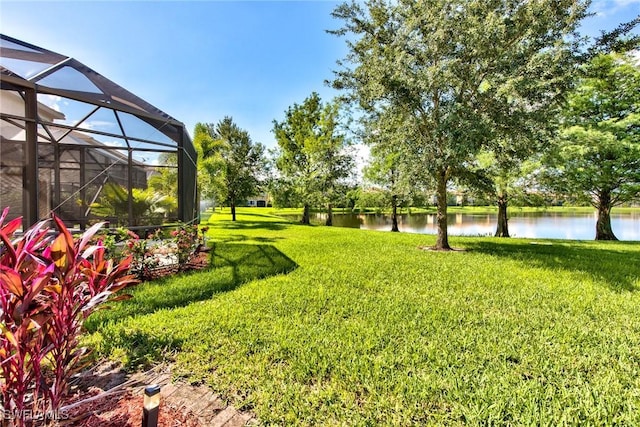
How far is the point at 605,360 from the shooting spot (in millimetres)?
2547

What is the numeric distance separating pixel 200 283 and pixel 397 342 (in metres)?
3.36

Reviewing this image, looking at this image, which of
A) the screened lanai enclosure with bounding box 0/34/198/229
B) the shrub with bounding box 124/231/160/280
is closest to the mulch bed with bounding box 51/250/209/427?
the shrub with bounding box 124/231/160/280

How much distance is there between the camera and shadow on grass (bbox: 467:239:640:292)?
5168 millimetres

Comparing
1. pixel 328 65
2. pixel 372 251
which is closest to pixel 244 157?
pixel 328 65

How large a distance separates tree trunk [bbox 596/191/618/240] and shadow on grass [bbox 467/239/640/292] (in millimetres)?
5568

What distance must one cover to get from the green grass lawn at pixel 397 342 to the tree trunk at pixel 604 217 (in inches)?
388

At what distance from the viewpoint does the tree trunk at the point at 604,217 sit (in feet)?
40.7

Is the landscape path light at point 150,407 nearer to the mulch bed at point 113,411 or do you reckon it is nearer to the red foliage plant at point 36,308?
the mulch bed at point 113,411

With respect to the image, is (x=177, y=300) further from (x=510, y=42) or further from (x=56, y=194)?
(x=510, y=42)

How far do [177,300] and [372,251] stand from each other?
5.18 m

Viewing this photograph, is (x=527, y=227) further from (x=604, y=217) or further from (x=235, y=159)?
(x=235, y=159)

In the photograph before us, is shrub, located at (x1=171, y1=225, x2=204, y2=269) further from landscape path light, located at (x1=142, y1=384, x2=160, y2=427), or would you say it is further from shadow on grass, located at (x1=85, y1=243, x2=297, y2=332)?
landscape path light, located at (x1=142, y1=384, x2=160, y2=427)

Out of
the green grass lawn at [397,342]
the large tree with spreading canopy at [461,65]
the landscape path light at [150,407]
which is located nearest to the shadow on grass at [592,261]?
the green grass lawn at [397,342]

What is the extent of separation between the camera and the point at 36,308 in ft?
4.46
